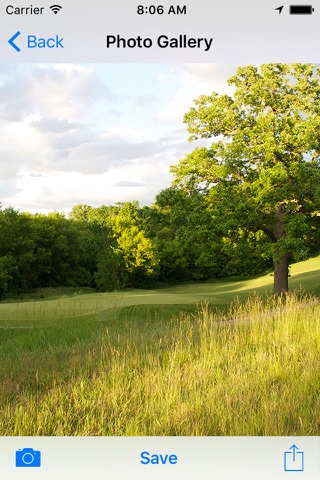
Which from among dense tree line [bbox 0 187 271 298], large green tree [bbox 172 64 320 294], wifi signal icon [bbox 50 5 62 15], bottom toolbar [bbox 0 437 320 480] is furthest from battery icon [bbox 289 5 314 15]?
dense tree line [bbox 0 187 271 298]

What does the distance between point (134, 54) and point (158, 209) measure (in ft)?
45.6

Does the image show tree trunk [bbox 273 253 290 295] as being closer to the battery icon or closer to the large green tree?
the large green tree

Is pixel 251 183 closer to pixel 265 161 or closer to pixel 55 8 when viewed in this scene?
pixel 265 161

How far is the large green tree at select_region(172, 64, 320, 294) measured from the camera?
50.6 ft

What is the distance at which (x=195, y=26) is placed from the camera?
3.10m

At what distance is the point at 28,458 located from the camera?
8.46ft

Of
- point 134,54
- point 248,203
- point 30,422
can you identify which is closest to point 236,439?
point 30,422

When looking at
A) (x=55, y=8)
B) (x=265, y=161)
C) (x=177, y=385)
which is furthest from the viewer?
(x=265, y=161)

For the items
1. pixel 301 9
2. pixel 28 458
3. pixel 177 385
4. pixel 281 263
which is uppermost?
pixel 301 9

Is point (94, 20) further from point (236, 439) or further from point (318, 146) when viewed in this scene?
point (318, 146)

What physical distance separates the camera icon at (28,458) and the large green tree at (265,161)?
12.7m

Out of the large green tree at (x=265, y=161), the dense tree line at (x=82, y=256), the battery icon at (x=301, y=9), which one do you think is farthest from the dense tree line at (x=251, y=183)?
the battery icon at (x=301, y=9)

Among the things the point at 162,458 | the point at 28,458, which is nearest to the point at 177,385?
the point at 162,458

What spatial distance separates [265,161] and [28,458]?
14.7m
